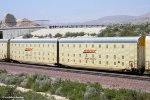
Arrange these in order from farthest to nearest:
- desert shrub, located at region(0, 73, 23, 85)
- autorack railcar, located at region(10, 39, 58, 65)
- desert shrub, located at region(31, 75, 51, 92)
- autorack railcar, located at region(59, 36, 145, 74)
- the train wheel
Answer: autorack railcar, located at region(10, 39, 58, 65)
autorack railcar, located at region(59, 36, 145, 74)
the train wheel
desert shrub, located at region(0, 73, 23, 85)
desert shrub, located at region(31, 75, 51, 92)

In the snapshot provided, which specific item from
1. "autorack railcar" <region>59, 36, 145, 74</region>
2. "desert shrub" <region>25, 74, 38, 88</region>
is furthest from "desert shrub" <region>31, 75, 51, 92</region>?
"autorack railcar" <region>59, 36, 145, 74</region>

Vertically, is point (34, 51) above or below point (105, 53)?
below

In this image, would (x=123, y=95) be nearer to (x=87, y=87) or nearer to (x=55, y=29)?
(x=87, y=87)

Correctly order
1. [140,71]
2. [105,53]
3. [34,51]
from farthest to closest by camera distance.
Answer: [34,51], [105,53], [140,71]

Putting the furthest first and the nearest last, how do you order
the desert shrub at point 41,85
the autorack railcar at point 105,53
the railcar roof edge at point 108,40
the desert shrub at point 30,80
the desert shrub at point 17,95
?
the railcar roof edge at point 108,40
the autorack railcar at point 105,53
the desert shrub at point 30,80
the desert shrub at point 41,85
the desert shrub at point 17,95

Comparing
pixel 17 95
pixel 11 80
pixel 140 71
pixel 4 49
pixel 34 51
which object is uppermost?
pixel 34 51

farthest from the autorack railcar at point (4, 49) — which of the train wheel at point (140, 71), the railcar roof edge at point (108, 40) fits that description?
the train wheel at point (140, 71)

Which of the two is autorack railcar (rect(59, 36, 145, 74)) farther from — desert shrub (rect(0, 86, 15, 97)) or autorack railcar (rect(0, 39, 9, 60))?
autorack railcar (rect(0, 39, 9, 60))

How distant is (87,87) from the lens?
2373 centimetres

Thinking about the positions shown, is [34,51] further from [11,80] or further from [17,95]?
[17,95]

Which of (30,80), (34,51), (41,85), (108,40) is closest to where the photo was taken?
(41,85)

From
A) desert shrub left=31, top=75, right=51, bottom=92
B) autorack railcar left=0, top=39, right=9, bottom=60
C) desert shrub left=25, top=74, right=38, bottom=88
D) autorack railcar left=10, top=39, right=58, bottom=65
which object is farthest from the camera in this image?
autorack railcar left=0, top=39, right=9, bottom=60

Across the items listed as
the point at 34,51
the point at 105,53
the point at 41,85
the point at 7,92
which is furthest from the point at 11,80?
the point at 34,51

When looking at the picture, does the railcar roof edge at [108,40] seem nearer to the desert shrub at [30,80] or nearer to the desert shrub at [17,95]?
the desert shrub at [30,80]
